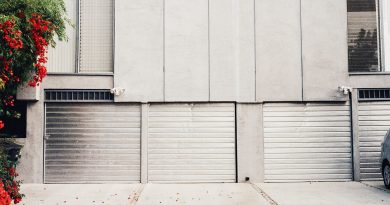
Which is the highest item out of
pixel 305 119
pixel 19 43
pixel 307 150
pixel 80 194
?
pixel 19 43

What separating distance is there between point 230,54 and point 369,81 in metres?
4.04

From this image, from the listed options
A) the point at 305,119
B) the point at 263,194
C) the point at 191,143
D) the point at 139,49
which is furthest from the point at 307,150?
the point at 139,49

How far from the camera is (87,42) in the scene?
12.6 m

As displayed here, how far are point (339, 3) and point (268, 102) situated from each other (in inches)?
137

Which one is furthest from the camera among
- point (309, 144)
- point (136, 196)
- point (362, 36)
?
point (362, 36)

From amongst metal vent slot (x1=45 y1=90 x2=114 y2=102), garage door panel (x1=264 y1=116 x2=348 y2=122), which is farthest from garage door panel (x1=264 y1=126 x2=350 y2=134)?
metal vent slot (x1=45 y1=90 x2=114 y2=102)

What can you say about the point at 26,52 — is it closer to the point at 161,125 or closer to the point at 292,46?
the point at 161,125

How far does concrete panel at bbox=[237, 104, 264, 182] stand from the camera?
1222 cm

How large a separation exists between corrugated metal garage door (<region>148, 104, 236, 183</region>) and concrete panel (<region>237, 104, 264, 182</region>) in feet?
0.72

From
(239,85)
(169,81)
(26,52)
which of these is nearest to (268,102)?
(239,85)

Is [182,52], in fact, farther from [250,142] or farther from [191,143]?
[250,142]

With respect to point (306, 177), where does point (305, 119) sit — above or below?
above

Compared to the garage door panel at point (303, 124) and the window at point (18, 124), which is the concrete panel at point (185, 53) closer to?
the garage door panel at point (303, 124)

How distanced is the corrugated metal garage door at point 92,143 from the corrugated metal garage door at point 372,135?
20.8 feet
